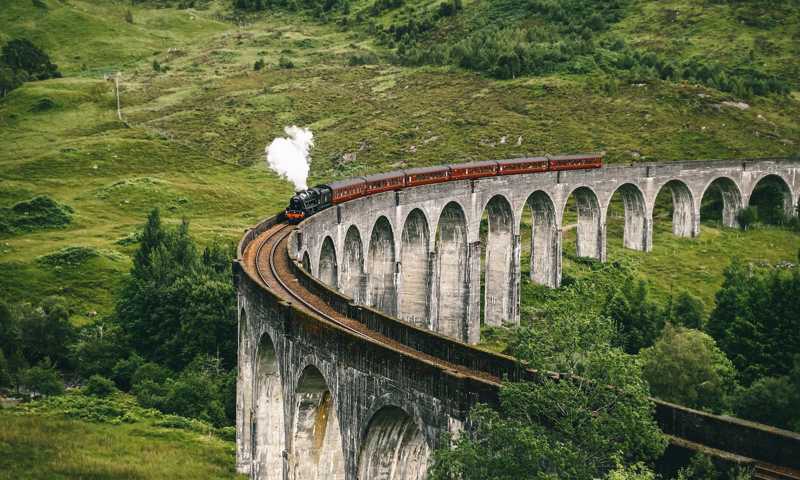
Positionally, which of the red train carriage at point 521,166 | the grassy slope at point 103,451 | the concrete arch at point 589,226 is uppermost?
the red train carriage at point 521,166

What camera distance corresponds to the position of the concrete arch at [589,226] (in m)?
75.4

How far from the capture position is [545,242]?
7106 centimetres

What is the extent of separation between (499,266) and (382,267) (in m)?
12.6

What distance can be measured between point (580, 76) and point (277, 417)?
8570cm

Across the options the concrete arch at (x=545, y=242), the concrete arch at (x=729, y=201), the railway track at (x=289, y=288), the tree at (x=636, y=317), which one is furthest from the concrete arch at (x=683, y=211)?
the railway track at (x=289, y=288)

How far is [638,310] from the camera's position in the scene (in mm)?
59594

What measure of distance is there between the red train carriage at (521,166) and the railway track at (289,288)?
19811mm

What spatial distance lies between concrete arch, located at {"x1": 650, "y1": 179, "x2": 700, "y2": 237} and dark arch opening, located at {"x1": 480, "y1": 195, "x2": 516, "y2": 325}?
22.7 m

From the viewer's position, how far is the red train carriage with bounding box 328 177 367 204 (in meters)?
54.4

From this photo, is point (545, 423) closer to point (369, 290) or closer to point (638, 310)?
point (369, 290)

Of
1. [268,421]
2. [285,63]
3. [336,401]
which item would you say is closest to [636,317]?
[268,421]

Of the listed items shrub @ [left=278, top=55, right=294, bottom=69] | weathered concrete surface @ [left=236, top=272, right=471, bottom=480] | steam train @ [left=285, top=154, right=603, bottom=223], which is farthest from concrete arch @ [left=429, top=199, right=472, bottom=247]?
shrub @ [left=278, top=55, right=294, bottom=69]

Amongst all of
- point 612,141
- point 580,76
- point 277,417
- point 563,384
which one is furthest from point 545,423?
point 580,76

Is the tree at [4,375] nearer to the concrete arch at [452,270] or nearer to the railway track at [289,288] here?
the railway track at [289,288]
